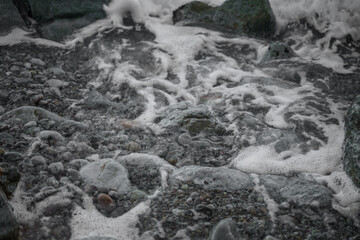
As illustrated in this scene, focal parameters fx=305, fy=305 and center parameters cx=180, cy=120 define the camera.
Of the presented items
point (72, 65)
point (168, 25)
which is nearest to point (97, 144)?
point (72, 65)

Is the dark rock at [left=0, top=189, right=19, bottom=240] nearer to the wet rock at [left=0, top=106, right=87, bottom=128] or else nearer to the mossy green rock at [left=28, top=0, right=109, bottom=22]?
the wet rock at [left=0, top=106, right=87, bottom=128]

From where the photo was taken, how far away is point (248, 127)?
330cm

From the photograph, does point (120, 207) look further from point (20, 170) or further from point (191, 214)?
point (20, 170)

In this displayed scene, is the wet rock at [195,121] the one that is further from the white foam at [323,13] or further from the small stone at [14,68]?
the white foam at [323,13]

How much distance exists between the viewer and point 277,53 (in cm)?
469

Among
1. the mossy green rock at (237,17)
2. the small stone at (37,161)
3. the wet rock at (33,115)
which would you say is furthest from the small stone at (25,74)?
the mossy green rock at (237,17)

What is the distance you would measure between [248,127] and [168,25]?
290cm

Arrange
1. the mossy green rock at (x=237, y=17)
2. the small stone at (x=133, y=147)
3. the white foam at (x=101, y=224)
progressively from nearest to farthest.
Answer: the white foam at (x=101, y=224) < the small stone at (x=133, y=147) < the mossy green rock at (x=237, y=17)

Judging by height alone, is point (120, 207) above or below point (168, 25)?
below

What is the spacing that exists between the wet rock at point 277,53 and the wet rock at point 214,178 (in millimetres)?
2646

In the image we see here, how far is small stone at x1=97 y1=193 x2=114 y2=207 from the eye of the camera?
2189 mm

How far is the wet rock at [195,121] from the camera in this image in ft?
10.4

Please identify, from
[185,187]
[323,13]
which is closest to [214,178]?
[185,187]

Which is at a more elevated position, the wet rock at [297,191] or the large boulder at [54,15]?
the large boulder at [54,15]
